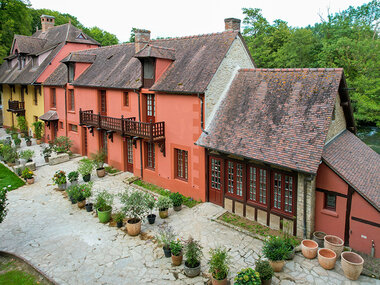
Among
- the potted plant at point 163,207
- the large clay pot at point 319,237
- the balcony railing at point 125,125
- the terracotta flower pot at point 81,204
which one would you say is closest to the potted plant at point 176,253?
the potted plant at point 163,207

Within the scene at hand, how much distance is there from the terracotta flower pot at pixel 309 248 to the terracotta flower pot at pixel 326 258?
26cm

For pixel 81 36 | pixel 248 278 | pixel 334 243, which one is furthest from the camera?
pixel 81 36

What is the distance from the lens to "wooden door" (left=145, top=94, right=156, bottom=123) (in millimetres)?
18984

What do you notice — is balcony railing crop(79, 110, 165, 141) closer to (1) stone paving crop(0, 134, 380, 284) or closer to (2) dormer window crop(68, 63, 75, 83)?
(2) dormer window crop(68, 63, 75, 83)

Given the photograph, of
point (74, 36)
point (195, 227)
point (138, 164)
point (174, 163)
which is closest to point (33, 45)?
point (74, 36)

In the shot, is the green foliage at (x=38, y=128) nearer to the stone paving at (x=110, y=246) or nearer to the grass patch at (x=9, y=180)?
the grass patch at (x=9, y=180)

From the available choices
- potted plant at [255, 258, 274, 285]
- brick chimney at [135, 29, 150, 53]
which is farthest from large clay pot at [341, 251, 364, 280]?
brick chimney at [135, 29, 150, 53]

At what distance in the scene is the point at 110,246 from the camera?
41.5ft

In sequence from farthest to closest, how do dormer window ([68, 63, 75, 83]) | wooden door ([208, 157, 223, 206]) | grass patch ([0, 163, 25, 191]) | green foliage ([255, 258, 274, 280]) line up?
dormer window ([68, 63, 75, 83]) < grass patch ([0, 163, 25, 191]) < wooden door ([208, 157, 223, 206]) < green foliage ([255, 258, 274, 280])

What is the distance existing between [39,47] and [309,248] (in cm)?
3356

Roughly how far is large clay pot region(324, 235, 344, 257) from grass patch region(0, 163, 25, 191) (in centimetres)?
1832

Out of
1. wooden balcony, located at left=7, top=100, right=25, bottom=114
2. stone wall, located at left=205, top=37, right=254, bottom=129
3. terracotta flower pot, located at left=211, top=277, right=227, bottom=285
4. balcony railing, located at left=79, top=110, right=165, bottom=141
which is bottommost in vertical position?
terracotta flower pot, located at left=211, top=277, right=227, bottom=285

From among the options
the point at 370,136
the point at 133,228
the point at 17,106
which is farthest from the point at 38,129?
the point at 370,136

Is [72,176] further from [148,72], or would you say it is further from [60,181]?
[148,72]
